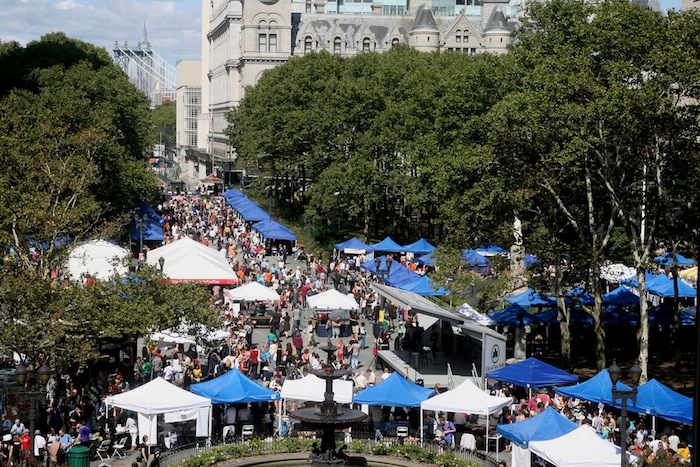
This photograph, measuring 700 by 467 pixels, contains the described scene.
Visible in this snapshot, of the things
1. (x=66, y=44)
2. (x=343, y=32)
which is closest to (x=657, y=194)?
(x=66, y=44)

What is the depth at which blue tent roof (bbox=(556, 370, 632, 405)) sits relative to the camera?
31500 mm

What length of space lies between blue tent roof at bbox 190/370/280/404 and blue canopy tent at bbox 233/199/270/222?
4700 centimetres

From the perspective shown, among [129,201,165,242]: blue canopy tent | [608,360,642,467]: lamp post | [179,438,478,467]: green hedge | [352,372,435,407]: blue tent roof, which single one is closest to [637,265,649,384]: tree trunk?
[352,372,435,407]: blue tent roof

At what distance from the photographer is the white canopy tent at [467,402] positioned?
3031 cm

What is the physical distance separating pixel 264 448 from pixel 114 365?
9836 millimetres

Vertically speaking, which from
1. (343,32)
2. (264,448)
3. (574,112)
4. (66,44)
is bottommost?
(264,448)

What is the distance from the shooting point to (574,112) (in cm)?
3862

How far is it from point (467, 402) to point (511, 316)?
12118mm

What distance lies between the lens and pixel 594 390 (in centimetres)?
3188

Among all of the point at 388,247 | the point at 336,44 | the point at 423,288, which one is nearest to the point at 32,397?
the point at 423,288

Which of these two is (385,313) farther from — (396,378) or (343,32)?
(343,32)

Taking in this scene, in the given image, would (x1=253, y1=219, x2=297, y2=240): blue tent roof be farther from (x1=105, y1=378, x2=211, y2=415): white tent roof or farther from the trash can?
the trash can

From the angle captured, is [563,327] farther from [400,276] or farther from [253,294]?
[253,294]

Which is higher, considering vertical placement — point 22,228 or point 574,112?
point 574,112
